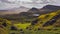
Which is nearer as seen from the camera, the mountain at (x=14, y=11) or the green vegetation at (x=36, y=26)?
the green vegetation at (x=36, y=26)

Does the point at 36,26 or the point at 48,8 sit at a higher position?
the point at 48,8

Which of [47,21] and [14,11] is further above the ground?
[14,11]

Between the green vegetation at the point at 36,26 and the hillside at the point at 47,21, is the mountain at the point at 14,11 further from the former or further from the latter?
the hillside at the point at 47,21

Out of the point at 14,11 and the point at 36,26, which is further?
the point at 14,11

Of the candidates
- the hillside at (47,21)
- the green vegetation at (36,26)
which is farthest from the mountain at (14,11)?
the hillside at (47,21)

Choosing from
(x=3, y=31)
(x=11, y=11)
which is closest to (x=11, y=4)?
(x=11, y=11)

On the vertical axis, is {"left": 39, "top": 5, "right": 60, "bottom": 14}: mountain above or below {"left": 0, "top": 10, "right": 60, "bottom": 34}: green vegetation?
above

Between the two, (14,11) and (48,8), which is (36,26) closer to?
(48,8)

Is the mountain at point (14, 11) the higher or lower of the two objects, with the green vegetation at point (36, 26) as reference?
higher

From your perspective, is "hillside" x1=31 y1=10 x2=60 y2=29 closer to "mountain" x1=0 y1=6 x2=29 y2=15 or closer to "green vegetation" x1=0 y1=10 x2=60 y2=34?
"green vegetation" x1=0 y1=10 x2=60 y2=34

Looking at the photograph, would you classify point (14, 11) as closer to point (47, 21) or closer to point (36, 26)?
point (36, 26)

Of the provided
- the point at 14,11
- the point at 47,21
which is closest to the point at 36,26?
the point at 47,21

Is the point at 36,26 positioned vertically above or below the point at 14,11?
below

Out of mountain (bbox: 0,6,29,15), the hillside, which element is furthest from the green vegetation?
mountain (bbox: 0,6,29,15)
